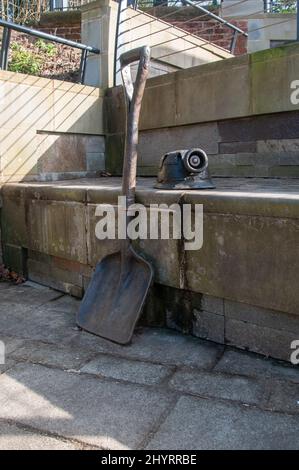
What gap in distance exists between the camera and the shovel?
2.73 meters

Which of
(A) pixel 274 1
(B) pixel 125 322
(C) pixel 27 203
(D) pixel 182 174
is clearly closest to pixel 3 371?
(B) pixel 125 322

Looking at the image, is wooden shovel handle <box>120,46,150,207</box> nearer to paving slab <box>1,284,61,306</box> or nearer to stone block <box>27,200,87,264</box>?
stone block <box>27,200,87,264</box>

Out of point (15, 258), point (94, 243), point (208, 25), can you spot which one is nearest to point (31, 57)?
point (208, 25)

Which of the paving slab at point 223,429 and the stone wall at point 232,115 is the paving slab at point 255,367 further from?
the stone wall at point 232,115

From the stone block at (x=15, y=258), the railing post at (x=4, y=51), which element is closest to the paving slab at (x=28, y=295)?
the stone block at (x=15, y=258)

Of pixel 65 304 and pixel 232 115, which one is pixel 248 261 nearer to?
pixel 65 304

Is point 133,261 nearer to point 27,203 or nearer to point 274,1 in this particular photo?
point 27,203

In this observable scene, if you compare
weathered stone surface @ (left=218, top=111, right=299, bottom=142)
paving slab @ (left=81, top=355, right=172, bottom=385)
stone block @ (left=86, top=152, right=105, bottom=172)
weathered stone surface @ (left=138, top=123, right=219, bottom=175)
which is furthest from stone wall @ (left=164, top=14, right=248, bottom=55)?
paving slab @ (left=81, top=355, right=172, bottom=385)

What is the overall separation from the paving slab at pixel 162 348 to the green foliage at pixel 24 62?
491 cm

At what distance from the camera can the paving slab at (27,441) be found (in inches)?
66.2

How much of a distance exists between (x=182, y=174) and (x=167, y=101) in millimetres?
1863
